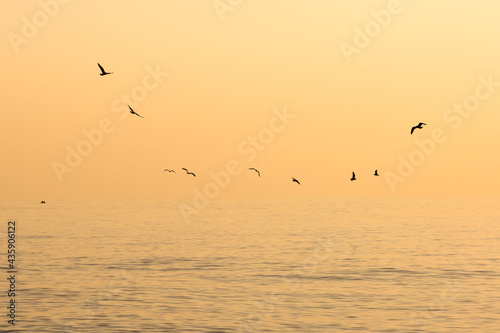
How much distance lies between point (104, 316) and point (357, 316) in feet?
38.3

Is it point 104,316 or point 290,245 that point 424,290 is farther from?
point 290,245

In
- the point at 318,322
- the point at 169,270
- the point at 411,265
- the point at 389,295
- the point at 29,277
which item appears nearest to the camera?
the point at 318,322

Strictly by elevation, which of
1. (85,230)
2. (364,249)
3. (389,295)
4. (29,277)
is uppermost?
(85,230)

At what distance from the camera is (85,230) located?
8981 centimetres

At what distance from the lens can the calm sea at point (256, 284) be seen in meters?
34.1

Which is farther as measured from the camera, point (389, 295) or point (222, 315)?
point (389, 295)

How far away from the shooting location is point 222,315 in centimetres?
3531

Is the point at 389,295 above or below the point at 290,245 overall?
below

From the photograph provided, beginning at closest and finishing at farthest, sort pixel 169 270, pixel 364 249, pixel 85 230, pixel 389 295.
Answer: pixel 389 295
pixel 169 270
pixel 364 249
pixel 85 230

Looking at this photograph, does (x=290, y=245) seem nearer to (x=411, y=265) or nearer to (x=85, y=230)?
(x=411, y=265)

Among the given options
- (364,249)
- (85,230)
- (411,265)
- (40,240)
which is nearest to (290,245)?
(364,249)

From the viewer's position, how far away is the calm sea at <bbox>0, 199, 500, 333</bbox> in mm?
34094

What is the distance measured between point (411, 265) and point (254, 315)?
2106 cm

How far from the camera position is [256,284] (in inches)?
1740
